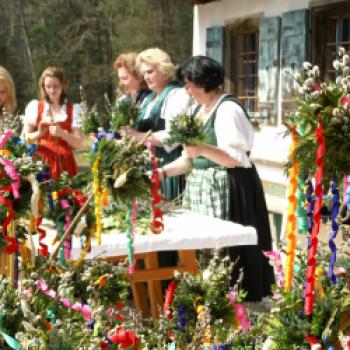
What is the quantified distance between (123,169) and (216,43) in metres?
6.47

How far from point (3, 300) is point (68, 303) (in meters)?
0.16

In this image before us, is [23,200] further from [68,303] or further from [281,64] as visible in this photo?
[281,64]

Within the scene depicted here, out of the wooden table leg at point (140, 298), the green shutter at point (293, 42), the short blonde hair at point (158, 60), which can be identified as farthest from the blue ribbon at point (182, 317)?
the green shutter at point (293, 42)

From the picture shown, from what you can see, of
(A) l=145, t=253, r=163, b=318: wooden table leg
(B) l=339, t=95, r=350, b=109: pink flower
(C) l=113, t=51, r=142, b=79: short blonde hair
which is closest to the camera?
(B) l=339, t=95, r=350, b=109: pink flower

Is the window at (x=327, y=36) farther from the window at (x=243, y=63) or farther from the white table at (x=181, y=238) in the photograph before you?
the white table at (x=181, y=238)

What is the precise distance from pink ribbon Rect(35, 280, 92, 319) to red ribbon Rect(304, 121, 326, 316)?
54cm

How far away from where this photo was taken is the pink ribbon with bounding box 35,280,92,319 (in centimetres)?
185

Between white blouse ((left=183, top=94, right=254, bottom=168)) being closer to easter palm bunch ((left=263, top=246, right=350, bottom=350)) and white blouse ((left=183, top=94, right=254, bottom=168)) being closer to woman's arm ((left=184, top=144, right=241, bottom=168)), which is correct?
woman's arm ((left=184, top=144, right=241, bottom=168))

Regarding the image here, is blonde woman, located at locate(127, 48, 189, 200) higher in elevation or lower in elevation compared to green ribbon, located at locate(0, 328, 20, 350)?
higher

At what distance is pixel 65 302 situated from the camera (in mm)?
1905

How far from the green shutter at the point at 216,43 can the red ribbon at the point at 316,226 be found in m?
7.04

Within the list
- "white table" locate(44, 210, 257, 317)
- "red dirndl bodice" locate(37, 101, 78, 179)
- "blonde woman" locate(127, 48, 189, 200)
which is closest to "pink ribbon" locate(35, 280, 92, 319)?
"white table" locate(44, 210, 257, 317)

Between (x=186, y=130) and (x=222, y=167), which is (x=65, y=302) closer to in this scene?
(x=186, y=130)

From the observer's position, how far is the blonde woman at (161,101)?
4.46 metres
